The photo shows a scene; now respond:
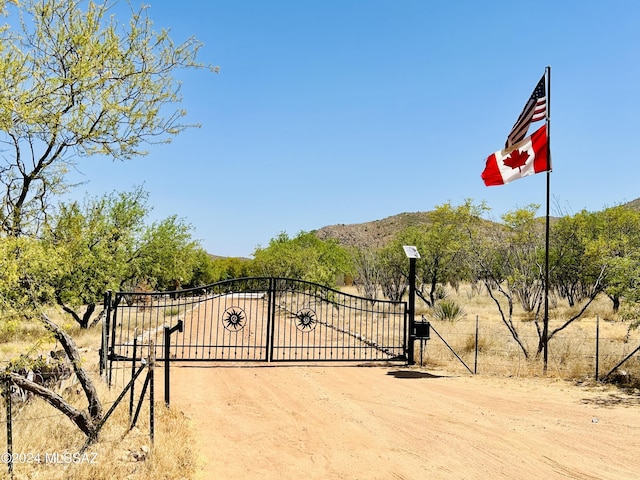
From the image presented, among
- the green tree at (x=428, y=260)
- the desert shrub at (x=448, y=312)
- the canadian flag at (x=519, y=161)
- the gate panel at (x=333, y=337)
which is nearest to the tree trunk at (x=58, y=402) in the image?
the gate panel at (x=333, y=337)

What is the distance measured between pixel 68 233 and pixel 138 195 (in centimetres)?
1444

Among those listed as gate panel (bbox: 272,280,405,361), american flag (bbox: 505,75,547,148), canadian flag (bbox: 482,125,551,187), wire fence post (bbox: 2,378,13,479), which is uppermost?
american flag (bbox: 505,75,547,148)

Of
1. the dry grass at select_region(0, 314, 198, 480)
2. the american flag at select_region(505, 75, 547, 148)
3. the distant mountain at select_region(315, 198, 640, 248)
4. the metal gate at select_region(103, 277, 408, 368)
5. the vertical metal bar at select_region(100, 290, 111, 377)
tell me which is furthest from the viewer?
the distant mountain at select_region(315, 198, 640, 248)

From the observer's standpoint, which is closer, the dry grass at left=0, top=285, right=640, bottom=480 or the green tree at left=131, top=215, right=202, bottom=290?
the dry grass at left=0, top=285, right=640, bottom=480

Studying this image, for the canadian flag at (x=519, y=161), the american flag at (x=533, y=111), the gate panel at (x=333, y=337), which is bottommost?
the gate panel at (x=333, y=337)

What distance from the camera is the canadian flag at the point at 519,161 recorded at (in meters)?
12.2

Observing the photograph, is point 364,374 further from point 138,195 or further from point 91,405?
point 138,195

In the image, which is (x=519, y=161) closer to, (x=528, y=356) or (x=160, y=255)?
(x=528, y=356)

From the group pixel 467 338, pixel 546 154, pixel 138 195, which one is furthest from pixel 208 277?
pixel 546 154

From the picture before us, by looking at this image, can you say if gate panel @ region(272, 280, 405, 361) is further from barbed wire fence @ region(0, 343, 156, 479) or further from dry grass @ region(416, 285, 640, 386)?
barbed wire fence @ region(0, 343, 156, 479)

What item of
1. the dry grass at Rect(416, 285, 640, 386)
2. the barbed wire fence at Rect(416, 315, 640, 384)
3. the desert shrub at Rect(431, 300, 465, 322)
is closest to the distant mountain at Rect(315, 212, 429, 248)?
the desert shrub at Rect(431, 300, 465, 322)

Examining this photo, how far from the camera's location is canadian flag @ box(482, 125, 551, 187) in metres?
12.2

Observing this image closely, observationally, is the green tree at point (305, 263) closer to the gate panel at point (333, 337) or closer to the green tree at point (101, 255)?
the gate panel at point (333, 337)

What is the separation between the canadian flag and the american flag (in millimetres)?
197
